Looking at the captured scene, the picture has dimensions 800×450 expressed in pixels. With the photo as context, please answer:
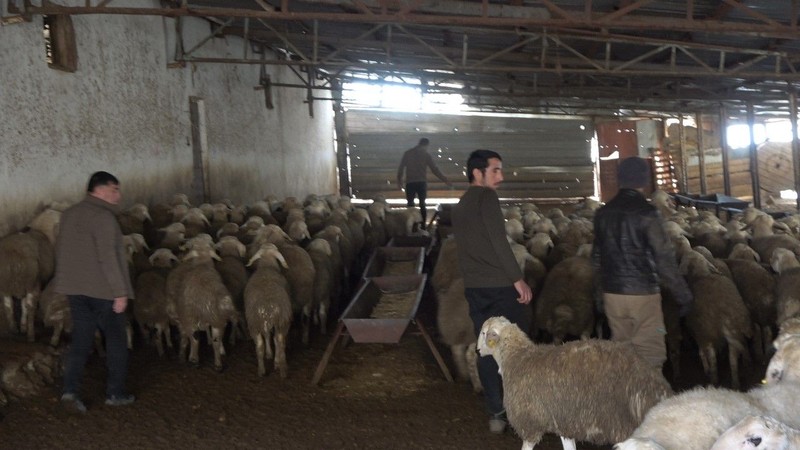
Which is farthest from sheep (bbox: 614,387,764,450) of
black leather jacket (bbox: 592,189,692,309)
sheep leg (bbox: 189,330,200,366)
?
sheep leg (bbox: 189,330,200,366)

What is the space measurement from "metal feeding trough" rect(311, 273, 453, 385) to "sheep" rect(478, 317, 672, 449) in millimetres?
1929

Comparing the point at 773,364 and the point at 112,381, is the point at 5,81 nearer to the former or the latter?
the point at 112,381

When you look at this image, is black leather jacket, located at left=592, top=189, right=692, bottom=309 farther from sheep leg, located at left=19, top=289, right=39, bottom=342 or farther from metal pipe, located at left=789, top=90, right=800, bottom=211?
metal pipe, located at left=789, top=90, right=800, bottom=211

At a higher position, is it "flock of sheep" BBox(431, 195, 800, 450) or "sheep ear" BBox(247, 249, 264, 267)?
"sheep ear" BBox(247, 249, 264, 267)

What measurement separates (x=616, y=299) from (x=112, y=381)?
442cm

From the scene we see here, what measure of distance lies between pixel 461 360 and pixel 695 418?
150 inches

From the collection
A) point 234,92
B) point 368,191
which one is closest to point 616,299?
point 234,92

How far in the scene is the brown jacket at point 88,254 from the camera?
5.98m

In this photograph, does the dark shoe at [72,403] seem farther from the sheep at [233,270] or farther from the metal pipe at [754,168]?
the metal pipe at [754,168]

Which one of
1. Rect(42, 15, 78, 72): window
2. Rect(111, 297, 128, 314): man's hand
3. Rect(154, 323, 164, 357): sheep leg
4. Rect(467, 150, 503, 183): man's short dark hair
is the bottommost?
Rect(154, 323, 164, 357): sheep leg

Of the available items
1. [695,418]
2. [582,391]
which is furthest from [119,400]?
[695,418]

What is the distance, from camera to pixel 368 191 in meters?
25.7

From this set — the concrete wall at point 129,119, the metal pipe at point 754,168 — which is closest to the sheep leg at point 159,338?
the concrete wall at point 129,119

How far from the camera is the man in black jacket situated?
16.2ft
